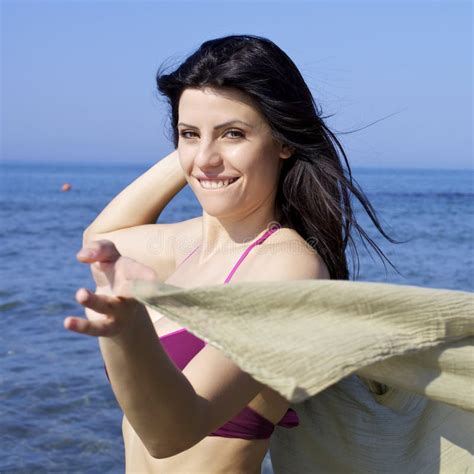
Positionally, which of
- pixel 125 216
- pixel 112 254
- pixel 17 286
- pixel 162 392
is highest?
pixel 112 254

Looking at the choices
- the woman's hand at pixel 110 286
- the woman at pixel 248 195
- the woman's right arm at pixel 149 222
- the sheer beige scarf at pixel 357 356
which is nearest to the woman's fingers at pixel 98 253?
the woman's hand at pixel 110 286

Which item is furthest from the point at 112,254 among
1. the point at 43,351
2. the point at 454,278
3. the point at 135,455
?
the point at 454,278

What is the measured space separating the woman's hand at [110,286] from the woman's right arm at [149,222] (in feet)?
5.37

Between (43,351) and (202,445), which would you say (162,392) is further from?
(43,351)

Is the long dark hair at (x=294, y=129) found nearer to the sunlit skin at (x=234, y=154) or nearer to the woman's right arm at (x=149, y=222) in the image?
the sunlit skin at (x=234, y=154)

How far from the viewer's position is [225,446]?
266cm

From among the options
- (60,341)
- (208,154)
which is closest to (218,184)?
(208,154)

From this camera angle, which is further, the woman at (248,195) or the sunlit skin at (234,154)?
the sunlit skin at (234,154)

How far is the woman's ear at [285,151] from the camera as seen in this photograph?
296cm

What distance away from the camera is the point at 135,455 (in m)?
2.88

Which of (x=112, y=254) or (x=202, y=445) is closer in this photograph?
(x=112, y=254)

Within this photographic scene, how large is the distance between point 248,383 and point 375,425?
2.18 ft

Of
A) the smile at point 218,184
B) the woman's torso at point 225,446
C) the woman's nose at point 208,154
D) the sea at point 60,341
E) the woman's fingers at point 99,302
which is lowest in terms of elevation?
the sea at point 60,341

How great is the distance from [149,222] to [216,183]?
76 cm
